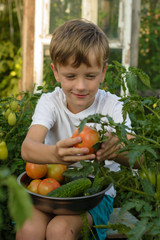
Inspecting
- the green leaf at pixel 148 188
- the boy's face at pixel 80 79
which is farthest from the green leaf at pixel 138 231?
the boy's face at pixel 80 79

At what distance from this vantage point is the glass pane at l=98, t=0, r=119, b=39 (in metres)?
3.46

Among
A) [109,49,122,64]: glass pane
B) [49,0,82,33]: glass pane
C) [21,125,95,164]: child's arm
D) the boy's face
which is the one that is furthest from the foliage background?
[21,125,95,164]: child's arm

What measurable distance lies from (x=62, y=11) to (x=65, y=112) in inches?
76.7

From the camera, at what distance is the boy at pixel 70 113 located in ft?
4.42

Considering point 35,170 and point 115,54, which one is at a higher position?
point 115,54

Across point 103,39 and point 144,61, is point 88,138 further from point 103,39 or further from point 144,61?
point 144,61

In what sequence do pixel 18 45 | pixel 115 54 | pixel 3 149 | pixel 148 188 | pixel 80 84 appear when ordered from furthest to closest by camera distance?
pixel 18 45
pixel 115 54
pixel 3 149
pixel 80 84
pixel 148 188

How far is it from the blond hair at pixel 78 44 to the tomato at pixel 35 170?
0.49m

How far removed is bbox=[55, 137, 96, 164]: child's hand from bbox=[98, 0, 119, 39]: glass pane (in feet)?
8.01

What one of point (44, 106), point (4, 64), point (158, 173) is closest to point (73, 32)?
point (44, 106)

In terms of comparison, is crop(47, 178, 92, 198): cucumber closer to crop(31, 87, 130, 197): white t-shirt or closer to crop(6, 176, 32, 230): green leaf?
crop(31, 87, 130, 197): white t-shirt

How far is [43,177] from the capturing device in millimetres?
1579

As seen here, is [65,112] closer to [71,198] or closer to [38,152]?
[38,152]

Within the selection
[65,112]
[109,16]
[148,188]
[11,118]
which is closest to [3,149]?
[11,118]
